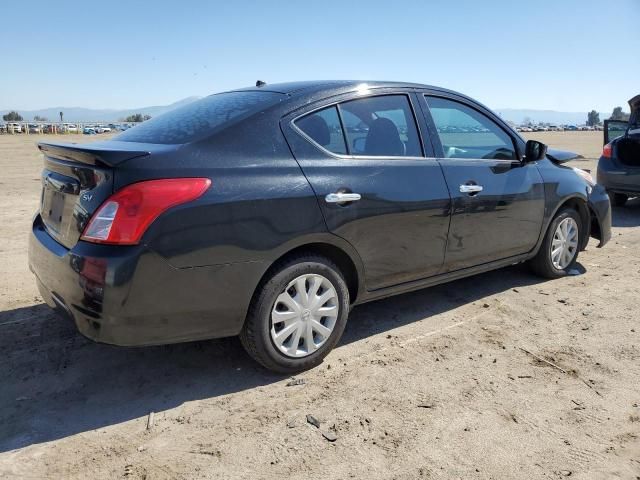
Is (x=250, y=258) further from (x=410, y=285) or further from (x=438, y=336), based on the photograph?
(x=438, y=336)

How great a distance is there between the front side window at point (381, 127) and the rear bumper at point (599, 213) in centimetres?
248

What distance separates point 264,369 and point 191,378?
438 millimetres

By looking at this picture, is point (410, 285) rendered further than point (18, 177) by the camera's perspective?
No

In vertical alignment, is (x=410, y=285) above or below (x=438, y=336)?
above

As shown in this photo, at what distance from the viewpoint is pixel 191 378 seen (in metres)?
3.20

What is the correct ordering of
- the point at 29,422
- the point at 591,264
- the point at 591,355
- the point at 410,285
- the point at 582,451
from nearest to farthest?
the point at 582,451
the point at 29,422
the point at 591,355
the point at 410,285
the point at 591,264

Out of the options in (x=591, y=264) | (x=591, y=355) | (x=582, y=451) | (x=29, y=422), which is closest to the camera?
(x=582, y=451)

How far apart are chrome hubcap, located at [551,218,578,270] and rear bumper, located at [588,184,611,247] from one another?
361mm

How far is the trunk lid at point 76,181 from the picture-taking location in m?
2.66

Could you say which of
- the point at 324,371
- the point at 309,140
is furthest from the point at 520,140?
the point at 324,371

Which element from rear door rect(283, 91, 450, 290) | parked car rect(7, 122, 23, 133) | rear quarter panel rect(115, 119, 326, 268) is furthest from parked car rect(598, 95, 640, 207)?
parked car rect(7, 122, 23, 133)

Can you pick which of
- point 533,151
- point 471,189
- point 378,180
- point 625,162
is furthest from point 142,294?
point 625,162

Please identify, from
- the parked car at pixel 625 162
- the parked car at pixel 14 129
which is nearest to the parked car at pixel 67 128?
the parked car at pixel 14 129

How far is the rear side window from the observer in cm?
324
